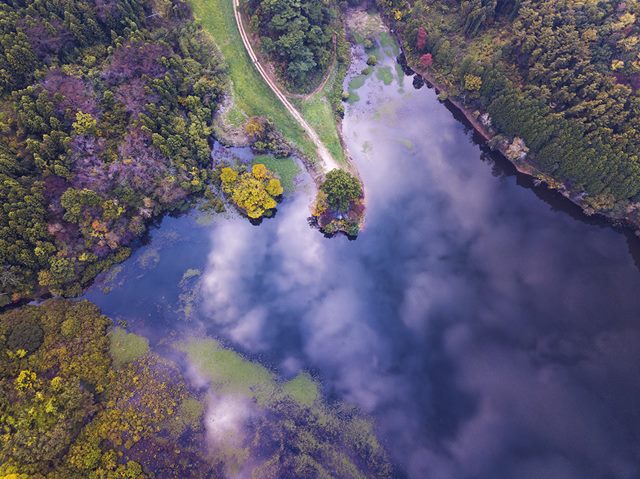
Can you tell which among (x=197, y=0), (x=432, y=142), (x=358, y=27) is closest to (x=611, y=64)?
(x=432, y=142)

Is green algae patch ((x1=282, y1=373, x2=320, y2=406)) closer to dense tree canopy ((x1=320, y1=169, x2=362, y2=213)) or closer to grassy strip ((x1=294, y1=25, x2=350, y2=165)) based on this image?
dense tree canopy ((x1=320, y1=169, x2=362, y2=213))

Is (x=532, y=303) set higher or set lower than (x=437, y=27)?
lower

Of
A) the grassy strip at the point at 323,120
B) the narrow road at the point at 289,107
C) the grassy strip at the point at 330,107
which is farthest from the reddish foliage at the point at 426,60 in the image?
the narrow road at the point at 289,107

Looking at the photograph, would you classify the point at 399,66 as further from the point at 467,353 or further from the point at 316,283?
the point at 467,353

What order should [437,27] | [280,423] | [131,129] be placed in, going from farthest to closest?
[437,27], [131,129], [280,423]

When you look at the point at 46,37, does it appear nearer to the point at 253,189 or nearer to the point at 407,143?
the point at 253,189

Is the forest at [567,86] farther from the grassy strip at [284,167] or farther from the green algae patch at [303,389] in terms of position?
the green algae patch at [303,389]
